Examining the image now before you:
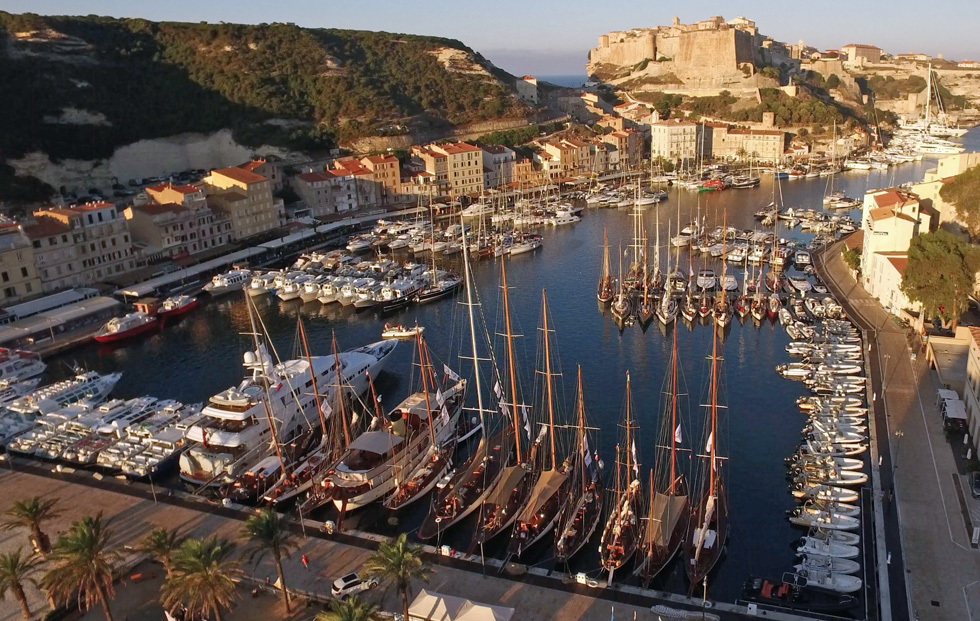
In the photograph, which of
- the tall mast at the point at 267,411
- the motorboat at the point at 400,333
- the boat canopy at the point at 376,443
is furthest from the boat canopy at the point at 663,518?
the motorboat at the point at 400,333

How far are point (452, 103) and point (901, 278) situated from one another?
7436 centimetres

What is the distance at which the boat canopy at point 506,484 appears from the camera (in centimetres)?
2138

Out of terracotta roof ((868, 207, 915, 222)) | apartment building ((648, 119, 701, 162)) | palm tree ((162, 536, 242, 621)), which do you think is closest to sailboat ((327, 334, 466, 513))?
palm tree ((162, 536, 242, 621))

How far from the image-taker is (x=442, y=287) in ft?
151

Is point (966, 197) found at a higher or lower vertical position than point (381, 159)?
lower

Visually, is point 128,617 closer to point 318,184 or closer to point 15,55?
Result: point 318,184

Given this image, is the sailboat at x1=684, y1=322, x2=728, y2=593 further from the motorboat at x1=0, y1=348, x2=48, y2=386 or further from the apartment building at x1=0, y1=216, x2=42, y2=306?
A: the apartment building at x1=0, y1=216, x2=42, y2=306

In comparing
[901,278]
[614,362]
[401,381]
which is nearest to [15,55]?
[401,381]

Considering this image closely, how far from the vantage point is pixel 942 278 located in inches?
1264

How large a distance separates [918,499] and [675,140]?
77310mm

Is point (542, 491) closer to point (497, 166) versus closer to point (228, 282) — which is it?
point (228, 282)

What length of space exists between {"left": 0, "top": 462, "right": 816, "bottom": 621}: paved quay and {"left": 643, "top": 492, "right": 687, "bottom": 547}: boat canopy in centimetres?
181

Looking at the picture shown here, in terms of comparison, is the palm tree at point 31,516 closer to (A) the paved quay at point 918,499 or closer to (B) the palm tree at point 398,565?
(B) the palm tree at point 398,565

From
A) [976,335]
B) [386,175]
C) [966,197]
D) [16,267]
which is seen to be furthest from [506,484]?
[386,175]
